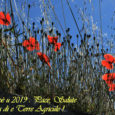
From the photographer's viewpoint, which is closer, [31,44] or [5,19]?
[5,19]

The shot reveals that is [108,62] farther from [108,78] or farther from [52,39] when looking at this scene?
[52,39]

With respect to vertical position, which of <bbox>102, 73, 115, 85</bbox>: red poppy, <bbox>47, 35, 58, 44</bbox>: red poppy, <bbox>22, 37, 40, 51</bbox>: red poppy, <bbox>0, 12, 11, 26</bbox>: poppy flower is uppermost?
<bbox>0, 12, 11, 26</bbox>: poppy flower

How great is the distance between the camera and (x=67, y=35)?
72.0 inches

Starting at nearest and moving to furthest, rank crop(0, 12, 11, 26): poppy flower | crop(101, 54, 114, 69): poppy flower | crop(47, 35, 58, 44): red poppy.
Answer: crop(0, 12, 11, 26): poppy flower → crop(47, 35, 58, 44): red poppy → crop(101, 54, 114, 69): poppy flower

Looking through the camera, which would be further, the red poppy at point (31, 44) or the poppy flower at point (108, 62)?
the poppy flower at point (108, 62)

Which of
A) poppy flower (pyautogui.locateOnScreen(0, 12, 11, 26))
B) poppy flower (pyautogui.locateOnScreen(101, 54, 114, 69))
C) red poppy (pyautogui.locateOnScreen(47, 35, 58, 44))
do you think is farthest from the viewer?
poppy flower (pyautogui.locateOnScreen(101, 54, 114, 69))

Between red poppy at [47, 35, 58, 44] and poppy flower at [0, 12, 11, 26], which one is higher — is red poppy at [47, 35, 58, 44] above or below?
below

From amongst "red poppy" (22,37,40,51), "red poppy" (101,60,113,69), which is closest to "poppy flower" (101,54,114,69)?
"red poppy" (101,60,113,69)

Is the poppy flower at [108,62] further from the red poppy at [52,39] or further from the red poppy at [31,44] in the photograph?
the red poppy at [31,44]

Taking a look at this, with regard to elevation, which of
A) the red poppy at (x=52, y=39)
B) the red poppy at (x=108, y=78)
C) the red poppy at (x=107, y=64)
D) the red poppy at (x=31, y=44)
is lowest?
the red poppy at (x=108, y=78)

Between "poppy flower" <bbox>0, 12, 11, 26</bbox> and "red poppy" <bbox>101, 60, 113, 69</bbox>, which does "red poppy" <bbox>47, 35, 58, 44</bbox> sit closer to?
"poppy flower" <bbox>0, 12, 11, 26</bbox>

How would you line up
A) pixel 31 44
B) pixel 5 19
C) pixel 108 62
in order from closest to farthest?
pixel 5 19
pixel 31 44
pixel 108 62

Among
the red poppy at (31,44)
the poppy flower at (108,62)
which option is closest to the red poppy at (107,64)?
the poppy flower at (108,62)

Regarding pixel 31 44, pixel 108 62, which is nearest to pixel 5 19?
pixel 31 44
